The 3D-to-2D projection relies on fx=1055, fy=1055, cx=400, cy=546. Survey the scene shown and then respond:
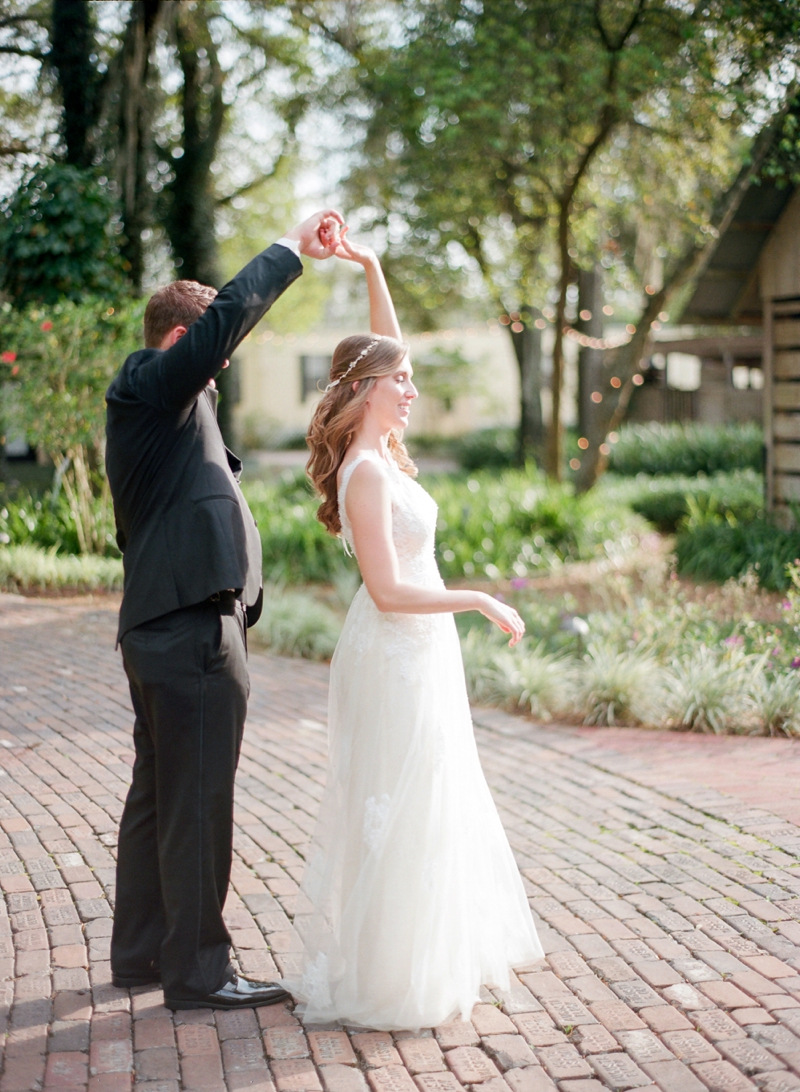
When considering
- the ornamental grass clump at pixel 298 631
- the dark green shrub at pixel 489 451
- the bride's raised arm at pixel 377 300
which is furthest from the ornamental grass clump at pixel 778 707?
the dark green shrub at pixel 489 451

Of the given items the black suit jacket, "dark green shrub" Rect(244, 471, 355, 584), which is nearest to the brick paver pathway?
the black suit jacket

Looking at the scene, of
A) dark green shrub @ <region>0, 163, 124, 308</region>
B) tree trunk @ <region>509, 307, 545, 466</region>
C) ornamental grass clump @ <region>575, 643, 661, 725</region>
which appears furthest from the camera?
tree trunk @ <region>509, 307, 545, 466</region>

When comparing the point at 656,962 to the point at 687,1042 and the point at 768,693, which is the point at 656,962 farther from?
the point at 768,693

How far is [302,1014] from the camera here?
3.06 meters

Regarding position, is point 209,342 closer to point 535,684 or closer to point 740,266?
point 535,684

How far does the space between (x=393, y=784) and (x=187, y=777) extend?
59 cm

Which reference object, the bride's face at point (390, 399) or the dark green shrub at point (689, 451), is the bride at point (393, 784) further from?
the dark green shrub at point (689, 451)

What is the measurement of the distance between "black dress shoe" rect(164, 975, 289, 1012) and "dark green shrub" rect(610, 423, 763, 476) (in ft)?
51.8

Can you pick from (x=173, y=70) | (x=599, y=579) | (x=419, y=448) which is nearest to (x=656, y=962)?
(x=599, y=579)

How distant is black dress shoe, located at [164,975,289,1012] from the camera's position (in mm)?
→ 3051

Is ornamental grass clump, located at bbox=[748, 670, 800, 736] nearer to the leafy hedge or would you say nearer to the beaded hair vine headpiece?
the beaded hair vine headpiece

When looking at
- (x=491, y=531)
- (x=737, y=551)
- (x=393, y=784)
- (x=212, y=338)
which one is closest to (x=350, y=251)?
(x=212, y=338)

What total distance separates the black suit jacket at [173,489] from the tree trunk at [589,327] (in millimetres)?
14970

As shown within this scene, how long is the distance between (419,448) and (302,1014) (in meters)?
27.9
